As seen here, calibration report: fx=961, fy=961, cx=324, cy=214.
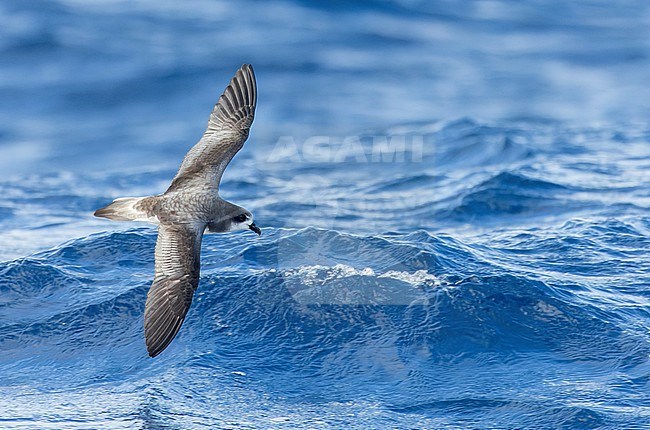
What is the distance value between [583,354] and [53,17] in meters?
15.5

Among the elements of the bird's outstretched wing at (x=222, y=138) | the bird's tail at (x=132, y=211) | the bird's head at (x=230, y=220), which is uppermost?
the bird's outstretched wing at (x=222, y=138)

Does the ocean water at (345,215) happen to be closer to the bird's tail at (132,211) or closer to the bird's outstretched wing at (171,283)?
the bird's outstretched wing at (171,283)

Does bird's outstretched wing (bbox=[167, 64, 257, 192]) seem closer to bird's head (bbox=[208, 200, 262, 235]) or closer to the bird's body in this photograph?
the bird's body

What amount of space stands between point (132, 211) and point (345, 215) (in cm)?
476

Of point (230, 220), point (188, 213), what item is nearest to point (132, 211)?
point (188, 213)

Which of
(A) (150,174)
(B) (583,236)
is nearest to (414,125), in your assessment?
(A) (150,174)

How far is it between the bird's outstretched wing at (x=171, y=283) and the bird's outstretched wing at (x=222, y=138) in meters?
0.82

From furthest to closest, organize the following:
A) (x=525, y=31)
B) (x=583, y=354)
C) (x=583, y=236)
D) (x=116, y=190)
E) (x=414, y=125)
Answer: (x=525, y=31), (x=414, y=125), (x=116, y=190), (x=583, y=236), (x=583, y=354)

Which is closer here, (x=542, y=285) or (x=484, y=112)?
(x=542, y=285)

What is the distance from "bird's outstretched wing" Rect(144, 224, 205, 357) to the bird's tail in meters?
0.20

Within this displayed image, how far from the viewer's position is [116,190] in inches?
590

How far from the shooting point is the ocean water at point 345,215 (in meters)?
8.43

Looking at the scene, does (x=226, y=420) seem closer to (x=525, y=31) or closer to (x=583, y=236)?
(x=583, y=236)

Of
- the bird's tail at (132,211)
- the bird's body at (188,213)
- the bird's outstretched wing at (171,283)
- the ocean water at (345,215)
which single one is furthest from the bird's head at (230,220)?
the ocean water at (345,215)
